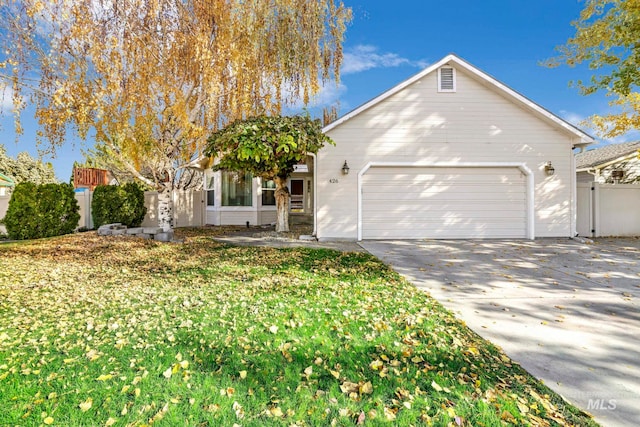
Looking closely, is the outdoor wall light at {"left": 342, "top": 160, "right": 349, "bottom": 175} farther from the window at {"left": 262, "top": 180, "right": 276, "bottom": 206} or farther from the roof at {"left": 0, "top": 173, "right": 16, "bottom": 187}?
the roof at {"left": 0, "top": 173, "right": 16, "bottom": 187}

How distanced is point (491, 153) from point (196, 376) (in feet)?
32.6

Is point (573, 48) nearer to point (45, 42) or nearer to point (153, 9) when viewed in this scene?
point (153, 9)

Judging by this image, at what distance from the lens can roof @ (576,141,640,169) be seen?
49.3 feet

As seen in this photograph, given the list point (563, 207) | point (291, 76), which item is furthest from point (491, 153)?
point (291, 76)

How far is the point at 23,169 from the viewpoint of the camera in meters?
30.2

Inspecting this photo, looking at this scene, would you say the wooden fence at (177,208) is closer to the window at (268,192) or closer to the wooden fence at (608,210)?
the window at (268,192)

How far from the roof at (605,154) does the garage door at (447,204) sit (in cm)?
887

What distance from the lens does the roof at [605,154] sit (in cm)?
1502

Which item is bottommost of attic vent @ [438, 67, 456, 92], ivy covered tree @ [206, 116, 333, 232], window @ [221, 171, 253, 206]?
window @ [221, 171, 253, 206]

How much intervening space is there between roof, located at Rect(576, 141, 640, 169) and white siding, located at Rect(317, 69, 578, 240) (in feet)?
25.5

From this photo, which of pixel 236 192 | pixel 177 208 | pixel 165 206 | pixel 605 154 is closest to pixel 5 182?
pixel 177 208

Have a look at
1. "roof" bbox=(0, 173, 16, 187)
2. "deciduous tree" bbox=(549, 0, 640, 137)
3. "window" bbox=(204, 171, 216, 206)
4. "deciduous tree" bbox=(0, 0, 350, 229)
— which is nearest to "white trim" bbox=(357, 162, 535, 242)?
"deciduous tree" bbox=(549, 0, 640, 137)

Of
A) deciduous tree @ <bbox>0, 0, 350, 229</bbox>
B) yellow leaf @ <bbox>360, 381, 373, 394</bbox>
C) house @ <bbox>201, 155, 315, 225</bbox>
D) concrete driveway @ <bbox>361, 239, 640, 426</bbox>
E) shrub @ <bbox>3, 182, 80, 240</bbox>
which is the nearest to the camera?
yellow leaf @ <bbox>360, 381, 373, 394</bbox>

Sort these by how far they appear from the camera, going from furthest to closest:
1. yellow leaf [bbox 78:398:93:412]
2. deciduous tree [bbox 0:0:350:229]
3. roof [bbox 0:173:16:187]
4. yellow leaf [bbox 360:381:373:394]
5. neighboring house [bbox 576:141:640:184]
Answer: roof [bbox 0:173:16:187] → neighboring house [bbox 576:141:640:184] → deciduous tree [bbox 0:0:350:229] → yellow leaf [bbox 360:381:373:394] → yellow leaf [bbox 78:398:93:412]
